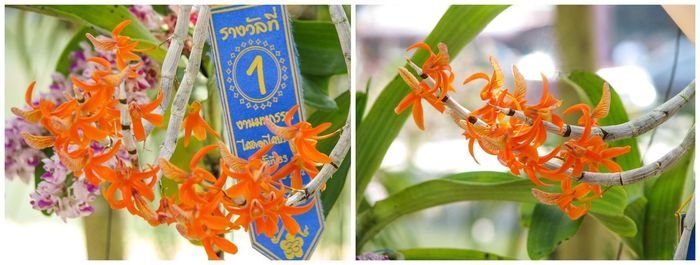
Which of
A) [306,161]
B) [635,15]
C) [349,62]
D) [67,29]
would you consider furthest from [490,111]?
[67,29]

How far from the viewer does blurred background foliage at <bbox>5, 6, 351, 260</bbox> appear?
4.30 ft

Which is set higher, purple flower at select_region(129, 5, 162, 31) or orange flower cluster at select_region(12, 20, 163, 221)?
purple flower at select_region(129, 5, 162, 31)

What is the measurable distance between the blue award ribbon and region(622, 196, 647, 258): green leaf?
58cm

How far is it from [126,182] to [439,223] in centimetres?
67

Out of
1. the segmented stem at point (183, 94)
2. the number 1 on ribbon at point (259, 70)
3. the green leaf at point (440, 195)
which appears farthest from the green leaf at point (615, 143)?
the segmented stem at point (183, 94)

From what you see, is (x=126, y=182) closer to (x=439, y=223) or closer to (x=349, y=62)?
(x=349, y=62)

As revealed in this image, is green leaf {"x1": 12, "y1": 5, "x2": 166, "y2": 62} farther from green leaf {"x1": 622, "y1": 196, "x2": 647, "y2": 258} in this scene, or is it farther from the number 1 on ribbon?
green leaf {"x1": 622, "y1": 196, "x2": 647, "y2": 258}

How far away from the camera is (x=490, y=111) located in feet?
3.10

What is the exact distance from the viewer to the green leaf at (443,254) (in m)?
1.38

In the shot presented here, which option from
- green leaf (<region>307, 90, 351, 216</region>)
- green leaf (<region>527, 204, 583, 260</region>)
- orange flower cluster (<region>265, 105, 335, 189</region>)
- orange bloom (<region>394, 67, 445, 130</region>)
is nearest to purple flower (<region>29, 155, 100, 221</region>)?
green leaf (<region>307, 90, 351, 216</region>)

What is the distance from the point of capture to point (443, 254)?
139 centimetres

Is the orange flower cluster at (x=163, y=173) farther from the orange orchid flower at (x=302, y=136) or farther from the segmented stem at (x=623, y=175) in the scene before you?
the segmented stem at (x=623, y=175)

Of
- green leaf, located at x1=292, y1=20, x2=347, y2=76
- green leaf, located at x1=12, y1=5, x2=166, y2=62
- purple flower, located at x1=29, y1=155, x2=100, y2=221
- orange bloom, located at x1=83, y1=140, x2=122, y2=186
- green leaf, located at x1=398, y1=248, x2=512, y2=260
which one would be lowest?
green leaf, located at x1=398, y1=248, x2=512, y2=260

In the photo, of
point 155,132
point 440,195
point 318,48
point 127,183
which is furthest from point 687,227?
point 155,132
